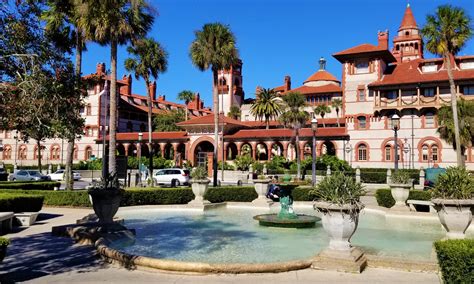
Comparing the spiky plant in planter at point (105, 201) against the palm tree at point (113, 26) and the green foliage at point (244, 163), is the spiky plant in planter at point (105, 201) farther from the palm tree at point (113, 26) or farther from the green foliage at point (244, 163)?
the green foliage at point (244, 163)

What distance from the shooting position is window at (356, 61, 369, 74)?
51.9 metres

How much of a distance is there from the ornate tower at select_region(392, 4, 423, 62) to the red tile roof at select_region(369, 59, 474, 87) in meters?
36.2

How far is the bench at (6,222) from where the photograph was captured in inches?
470

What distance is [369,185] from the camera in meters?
38.3

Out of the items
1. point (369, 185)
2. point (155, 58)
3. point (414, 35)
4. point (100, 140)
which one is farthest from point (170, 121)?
point (414, 35)

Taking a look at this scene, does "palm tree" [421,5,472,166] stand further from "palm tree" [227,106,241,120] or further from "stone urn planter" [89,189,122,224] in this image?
"palm tree" [227,106,241,120]

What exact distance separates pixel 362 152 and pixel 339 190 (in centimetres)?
4246

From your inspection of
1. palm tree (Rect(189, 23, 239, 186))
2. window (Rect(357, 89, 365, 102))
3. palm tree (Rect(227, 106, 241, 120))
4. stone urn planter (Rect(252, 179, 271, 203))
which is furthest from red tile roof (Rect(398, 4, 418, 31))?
stone urn planter (Rect(252, 179, 271, 203))

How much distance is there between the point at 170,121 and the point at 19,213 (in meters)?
63.6

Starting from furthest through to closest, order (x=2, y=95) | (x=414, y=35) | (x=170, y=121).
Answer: (x=414, y=35)
(x=170, y=121)
(x=2, y=95)

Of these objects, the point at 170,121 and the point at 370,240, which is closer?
the point at 370,240

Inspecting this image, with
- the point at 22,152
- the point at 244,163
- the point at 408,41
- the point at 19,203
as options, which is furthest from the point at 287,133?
the point at 408,41

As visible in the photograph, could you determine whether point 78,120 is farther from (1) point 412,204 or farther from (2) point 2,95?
(1) point 412,204

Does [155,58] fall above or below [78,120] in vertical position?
above
